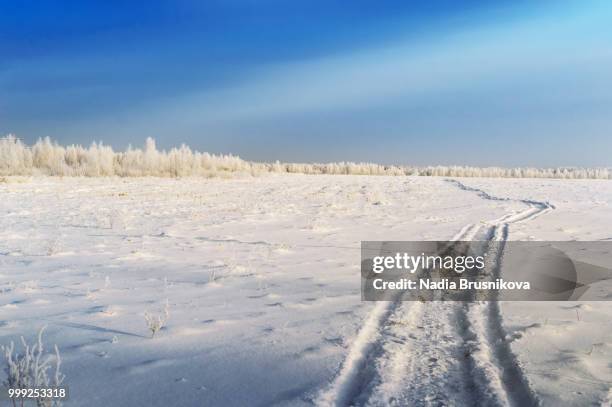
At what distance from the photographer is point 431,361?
3.38 meters

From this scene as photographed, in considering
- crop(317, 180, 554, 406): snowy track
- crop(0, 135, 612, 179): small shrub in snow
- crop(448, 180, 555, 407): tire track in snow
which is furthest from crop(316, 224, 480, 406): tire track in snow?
crop(0, 135, 612, 179): small shrub in snow

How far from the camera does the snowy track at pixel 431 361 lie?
9.47ft

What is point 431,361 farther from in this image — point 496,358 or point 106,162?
point 106,162

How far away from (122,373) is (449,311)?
2.80 meters

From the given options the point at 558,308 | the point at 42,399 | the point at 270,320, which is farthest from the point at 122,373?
the point at 558,308

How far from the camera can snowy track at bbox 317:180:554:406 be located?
2887 mm

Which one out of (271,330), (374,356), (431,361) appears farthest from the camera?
(271,330)

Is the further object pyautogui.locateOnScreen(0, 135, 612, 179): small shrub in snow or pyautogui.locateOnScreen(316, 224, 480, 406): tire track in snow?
pyautogui.locateOnScreen(0, 135, 612, 179): small shrub in snow

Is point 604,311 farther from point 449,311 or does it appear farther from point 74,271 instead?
point 74,271

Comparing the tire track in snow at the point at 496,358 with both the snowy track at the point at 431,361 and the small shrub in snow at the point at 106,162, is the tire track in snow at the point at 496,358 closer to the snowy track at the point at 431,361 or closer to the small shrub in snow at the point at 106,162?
the snowy track at the point at 431,361

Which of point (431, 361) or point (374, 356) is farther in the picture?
point (374, 356)

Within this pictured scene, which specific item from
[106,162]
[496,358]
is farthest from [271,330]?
[106,162]

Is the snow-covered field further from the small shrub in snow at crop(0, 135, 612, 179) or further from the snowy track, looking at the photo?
the small shrub in snow at crop(0, 135, 612, 179)

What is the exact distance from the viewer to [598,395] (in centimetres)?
287
